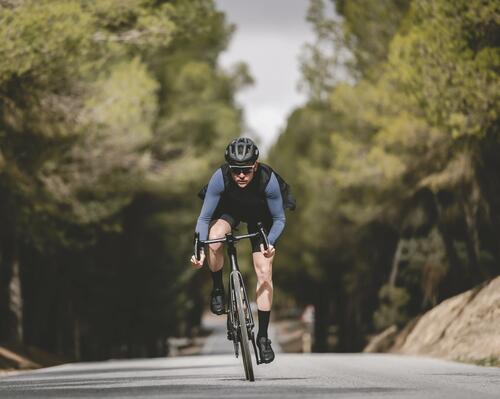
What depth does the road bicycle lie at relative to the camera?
1035 centimetres

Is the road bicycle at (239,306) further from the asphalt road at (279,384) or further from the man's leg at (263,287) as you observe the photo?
the asphalt road at (279,384)

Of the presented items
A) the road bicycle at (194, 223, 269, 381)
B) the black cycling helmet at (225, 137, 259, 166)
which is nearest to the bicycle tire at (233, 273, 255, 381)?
the road bicycle at (194, 223, 269, 381)

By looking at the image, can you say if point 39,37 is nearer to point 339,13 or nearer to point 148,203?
point 339,13

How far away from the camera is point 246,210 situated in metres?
10.7

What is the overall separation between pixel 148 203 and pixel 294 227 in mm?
19358

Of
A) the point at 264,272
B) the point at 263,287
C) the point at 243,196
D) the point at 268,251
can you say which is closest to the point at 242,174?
the point at 243,196

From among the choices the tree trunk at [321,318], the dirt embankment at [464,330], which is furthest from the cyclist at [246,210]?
the tree trunk at [321,318]

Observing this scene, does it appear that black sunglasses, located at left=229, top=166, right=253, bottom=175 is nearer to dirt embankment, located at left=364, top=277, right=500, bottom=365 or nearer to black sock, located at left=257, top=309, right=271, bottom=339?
black sock, located at left=257, top=309, right=271, bottom=339

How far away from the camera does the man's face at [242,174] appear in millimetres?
10143

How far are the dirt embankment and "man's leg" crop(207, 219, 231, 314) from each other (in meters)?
6.28

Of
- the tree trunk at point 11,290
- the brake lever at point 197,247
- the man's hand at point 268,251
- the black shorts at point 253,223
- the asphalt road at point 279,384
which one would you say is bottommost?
the asphalt road at point 279,384

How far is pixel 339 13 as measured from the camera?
35312 millimetres

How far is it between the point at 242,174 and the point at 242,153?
26cm

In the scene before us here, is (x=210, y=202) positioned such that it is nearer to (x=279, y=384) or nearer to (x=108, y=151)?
(x=279, y=384)
